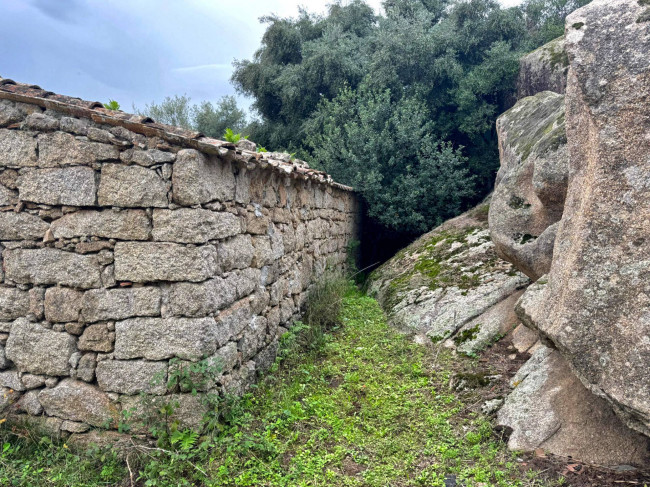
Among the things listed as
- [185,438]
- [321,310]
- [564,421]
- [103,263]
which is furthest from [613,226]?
[321,310]

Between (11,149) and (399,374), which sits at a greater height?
(11,149)

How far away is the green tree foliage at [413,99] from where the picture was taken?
31.8ft

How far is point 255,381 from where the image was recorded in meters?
4.33

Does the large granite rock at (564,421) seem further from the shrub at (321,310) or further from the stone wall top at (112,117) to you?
the stone wall top at (112,117)

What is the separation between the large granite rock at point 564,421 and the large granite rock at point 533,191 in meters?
1.21

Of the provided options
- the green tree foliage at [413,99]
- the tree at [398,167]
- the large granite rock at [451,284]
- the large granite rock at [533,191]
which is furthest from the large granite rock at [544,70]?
the large granite rock at [533,191]

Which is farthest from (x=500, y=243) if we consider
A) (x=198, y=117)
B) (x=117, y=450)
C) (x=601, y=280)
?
(x=198, y=117)

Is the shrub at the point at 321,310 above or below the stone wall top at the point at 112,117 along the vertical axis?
below

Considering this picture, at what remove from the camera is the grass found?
3.10 meters

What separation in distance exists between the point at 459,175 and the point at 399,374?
6091 mm

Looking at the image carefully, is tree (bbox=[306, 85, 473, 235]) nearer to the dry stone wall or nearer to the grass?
the grass

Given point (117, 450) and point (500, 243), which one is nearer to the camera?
point (117, 450)

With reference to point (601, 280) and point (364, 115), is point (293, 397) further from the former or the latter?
point (364, 115)

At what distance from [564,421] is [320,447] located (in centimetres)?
180
